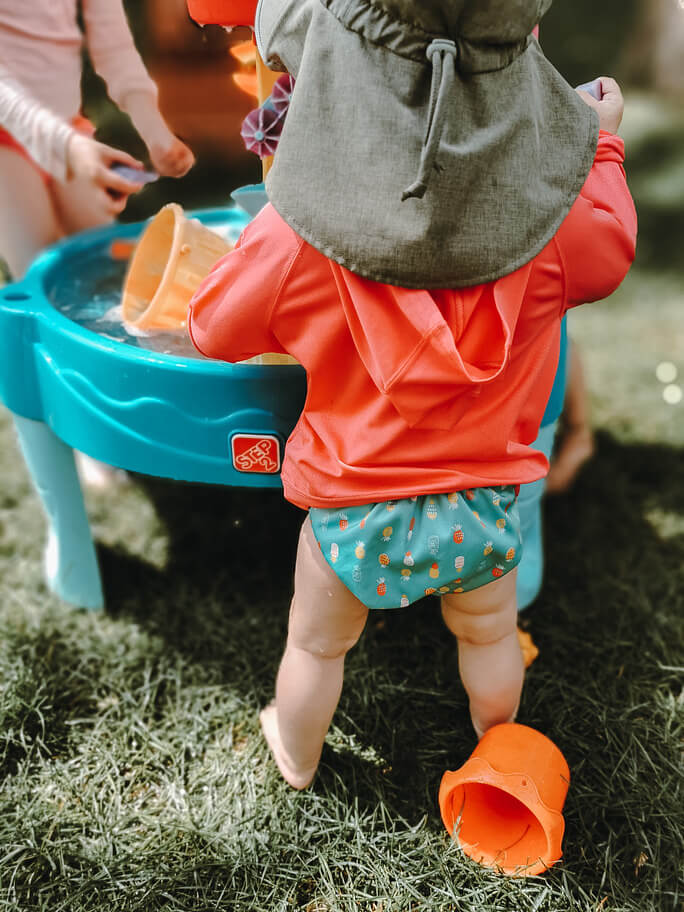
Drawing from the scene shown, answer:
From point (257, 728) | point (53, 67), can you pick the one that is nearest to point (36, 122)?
point (53, 67)

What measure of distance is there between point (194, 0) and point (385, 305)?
0.51 metres

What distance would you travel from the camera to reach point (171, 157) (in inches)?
50.6

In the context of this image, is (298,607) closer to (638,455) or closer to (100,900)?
(100,900)

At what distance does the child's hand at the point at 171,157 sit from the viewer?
126 centimetres

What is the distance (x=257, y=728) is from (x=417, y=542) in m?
0.50

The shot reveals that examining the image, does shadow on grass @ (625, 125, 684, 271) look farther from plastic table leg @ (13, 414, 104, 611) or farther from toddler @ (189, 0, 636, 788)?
plastic table leg @ (13, 414, 104, 611)

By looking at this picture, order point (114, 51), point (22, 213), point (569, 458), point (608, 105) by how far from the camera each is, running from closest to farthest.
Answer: point (608, 105)
point (114, 51)
point (22, 213)
point (569, 458)

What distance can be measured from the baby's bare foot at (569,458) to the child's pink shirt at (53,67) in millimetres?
1124

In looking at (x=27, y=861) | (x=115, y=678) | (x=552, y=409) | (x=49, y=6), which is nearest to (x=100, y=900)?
(x=27, y=861)

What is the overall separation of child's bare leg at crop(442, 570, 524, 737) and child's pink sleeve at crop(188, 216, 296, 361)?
409 millimetres

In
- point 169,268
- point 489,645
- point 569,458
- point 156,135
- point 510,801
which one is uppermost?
point 156,135

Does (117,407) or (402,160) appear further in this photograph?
(117,407)

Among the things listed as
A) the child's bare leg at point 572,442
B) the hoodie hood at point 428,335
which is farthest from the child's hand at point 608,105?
the child's bare leg at point 572,442

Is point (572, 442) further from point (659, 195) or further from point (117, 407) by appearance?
point (659, 195)
